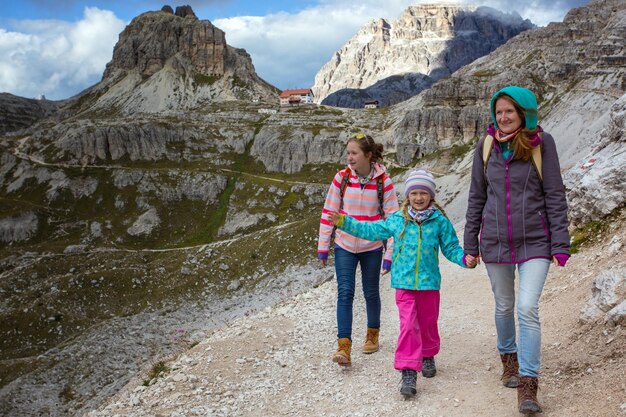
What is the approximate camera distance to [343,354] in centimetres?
1057

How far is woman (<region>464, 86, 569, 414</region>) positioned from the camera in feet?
23.8

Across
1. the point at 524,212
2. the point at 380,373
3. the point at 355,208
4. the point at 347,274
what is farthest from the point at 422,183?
the point at 380,373

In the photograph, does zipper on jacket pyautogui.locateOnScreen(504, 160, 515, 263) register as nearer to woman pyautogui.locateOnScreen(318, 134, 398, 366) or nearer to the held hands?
the held hands

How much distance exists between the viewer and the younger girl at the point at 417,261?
899cm

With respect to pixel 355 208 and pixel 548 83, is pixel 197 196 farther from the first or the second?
pixel 355 208

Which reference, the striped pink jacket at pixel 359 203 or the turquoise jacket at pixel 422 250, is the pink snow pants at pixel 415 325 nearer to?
the turquoise jacket at pixel 422 250

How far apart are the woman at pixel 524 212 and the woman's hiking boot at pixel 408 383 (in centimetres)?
198

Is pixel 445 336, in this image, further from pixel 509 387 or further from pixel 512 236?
pixel 512 236

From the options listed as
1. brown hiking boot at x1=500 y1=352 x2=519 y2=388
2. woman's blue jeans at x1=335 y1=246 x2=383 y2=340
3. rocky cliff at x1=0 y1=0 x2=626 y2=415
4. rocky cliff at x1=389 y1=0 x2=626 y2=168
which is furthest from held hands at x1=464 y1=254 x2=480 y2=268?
rocky cliff at x1=389 y1=0 x2=626 y2=168

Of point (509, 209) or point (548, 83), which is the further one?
point (548, 83)

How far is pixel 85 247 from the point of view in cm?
9438

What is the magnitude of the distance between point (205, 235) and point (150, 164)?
119 ft

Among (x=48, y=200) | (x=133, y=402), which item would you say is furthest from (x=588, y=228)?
(x=48, y=200)

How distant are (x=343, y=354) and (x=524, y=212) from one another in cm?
513
